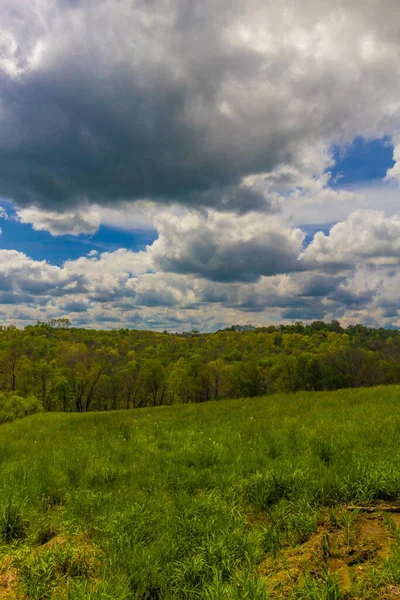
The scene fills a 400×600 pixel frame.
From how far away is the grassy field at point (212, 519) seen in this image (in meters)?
3.66

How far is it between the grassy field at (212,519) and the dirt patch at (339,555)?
2 centimetres

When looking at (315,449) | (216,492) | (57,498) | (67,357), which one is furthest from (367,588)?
(67,357)

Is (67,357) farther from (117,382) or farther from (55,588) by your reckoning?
(55,588)

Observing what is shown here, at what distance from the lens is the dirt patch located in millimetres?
3554

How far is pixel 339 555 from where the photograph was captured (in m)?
3.96

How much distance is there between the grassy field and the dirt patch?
0.05 feet

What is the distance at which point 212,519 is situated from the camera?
4.77 m

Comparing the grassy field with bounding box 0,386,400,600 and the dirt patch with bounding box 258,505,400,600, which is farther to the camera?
the grassy field with bounding box 0,386,400,600

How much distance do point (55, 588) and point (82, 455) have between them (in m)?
5.03

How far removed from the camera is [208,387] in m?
96.6

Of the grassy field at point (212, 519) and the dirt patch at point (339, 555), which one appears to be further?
the grassy field at point (212, 519)

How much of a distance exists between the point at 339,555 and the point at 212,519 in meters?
1.73

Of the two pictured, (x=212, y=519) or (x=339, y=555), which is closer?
(x=339, y=555)

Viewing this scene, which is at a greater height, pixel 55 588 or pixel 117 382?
pixel 55 588
